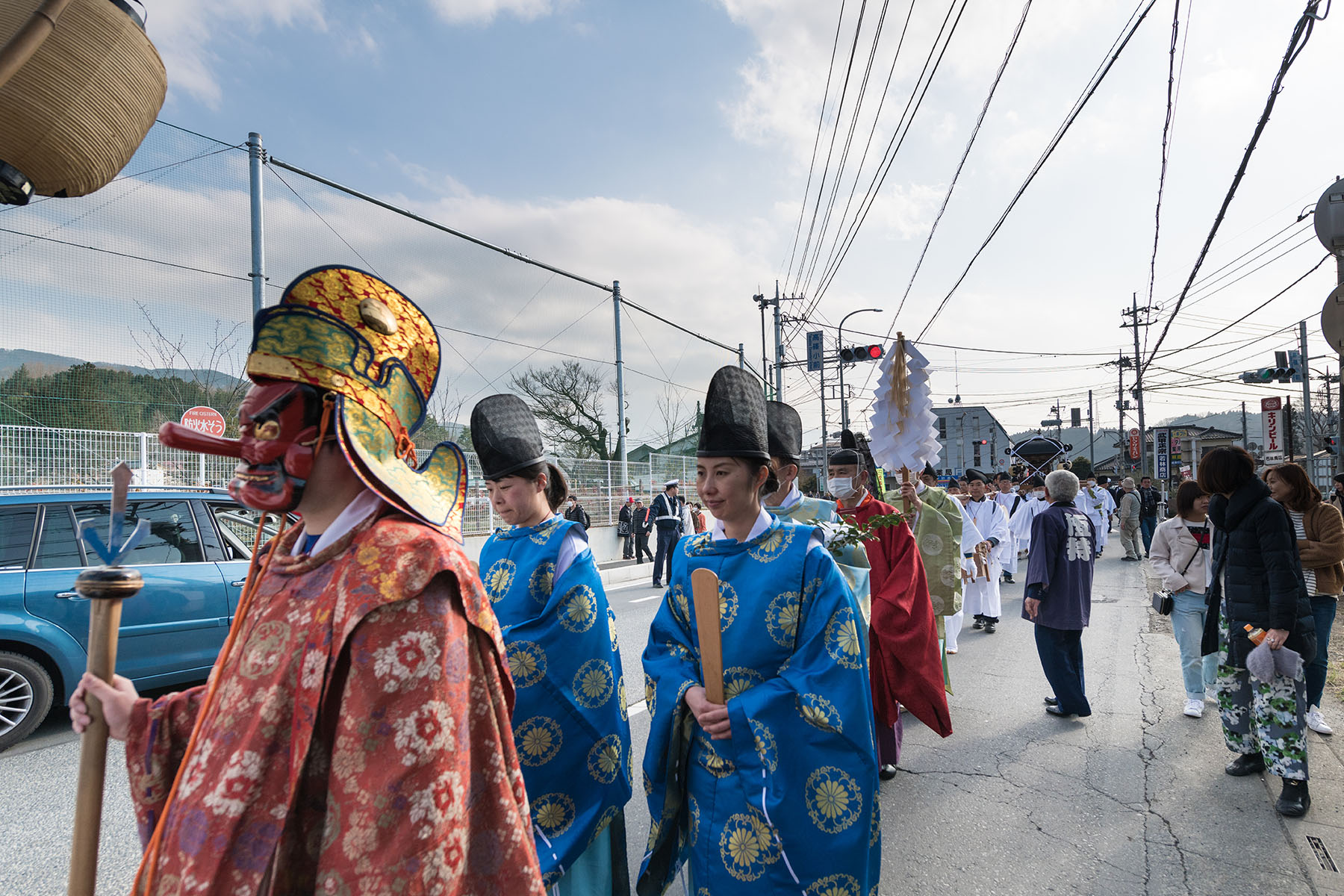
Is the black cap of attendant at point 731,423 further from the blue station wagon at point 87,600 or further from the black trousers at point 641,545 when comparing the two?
the black trousers at point 641,545

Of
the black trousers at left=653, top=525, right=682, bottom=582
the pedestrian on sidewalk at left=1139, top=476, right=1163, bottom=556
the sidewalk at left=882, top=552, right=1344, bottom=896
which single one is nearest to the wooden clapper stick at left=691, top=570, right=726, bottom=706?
the sidewalk at left=882, top=552, right=1344, bottom=896

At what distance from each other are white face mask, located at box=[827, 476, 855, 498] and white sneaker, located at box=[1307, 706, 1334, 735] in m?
3.36

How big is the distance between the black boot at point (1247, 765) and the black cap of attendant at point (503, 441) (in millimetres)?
4453

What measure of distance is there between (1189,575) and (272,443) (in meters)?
6.37

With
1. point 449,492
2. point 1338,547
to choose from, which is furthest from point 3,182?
point 1338,547

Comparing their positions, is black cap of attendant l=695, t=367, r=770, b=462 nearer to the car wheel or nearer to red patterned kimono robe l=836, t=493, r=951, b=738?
red patterned kimono robe l=836, t=493, r=951, b=738

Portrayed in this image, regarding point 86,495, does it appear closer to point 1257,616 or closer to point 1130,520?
point 1257,616

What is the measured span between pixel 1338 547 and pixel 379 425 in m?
5.90

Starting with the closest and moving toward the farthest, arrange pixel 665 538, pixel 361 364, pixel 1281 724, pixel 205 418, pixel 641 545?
pixel 361 364
pixel 1281 724
pixel 205 418
pixel 665 538
pixel 641 545

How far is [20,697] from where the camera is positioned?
489 centimetres

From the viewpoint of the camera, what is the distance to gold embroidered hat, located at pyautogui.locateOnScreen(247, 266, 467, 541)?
143 cm

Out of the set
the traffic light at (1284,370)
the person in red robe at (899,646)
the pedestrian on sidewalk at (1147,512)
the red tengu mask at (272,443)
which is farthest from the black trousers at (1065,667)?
the traffic light at (1284,370)

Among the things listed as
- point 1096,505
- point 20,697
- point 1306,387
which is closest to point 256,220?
point 20,697

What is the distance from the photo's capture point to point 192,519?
576cm
